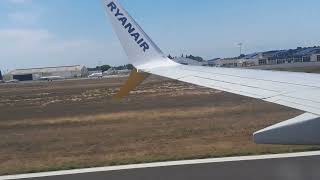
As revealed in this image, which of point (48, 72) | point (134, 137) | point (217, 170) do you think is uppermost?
point (217, 170)

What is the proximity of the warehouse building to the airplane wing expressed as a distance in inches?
5065

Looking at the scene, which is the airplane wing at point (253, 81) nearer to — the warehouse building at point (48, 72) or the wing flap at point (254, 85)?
the wing flap at point (254, 85)

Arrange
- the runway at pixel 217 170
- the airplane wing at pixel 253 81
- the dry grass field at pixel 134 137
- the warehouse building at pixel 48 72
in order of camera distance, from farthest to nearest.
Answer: the warehouse building at pixel 48 72
the dry grass field at pixel 134 137
the runway at pixel 217 170
the airplane wing at pixel 253 81

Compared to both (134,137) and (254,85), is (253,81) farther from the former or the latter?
(134,137)

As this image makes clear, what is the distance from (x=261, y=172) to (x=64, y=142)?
19.0 ft

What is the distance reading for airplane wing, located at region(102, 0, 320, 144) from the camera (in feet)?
14.3

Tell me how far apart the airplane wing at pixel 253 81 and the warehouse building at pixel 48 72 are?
12865 cm

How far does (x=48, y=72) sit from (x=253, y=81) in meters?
143

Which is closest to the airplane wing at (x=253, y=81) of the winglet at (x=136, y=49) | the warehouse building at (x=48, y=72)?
the winglet at (x=136, y=49)

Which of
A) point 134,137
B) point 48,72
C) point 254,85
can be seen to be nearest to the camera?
point 254,85

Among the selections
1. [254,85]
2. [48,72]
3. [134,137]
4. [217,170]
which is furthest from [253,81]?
[48,72]

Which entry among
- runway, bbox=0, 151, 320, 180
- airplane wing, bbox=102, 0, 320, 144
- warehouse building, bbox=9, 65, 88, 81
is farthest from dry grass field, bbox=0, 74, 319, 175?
warehouse building, bbox=9, 65, 88, 81

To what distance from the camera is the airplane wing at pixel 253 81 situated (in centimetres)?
436

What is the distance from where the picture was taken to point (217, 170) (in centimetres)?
717
